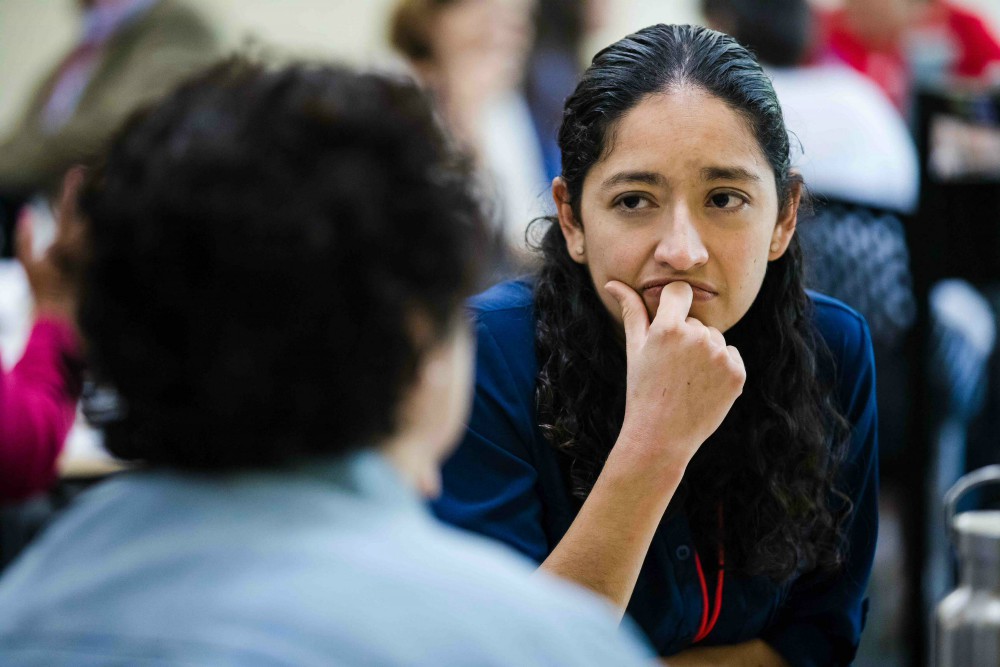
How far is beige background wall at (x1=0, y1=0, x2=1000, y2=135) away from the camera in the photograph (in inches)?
163

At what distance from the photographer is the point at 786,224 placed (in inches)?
53.1

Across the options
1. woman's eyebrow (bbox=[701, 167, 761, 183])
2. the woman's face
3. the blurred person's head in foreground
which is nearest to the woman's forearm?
the woman's face

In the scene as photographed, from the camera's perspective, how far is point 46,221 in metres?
3.02

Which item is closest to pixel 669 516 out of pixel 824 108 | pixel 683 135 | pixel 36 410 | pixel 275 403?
pixel 683 135

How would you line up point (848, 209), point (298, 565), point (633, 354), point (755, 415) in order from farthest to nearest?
point (848, 209), point (755, 415), point (633, 354), point (298, 565)

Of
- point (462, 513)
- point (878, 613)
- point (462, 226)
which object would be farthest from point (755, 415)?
point (878, 613)

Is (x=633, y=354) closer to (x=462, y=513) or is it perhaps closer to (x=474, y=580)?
(x=462, y=513)

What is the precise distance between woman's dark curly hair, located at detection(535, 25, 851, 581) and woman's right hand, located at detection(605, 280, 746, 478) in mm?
118

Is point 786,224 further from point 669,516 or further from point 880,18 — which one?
point 880,18

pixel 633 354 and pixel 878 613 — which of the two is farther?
pixel 878 613

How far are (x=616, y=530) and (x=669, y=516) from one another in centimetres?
21

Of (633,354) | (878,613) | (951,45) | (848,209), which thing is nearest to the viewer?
(633,354)

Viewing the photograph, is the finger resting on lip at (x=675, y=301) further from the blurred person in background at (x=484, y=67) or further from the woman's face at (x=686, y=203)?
the blurred person in background at (x=484, y=67)

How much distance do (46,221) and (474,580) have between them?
2.76 m
